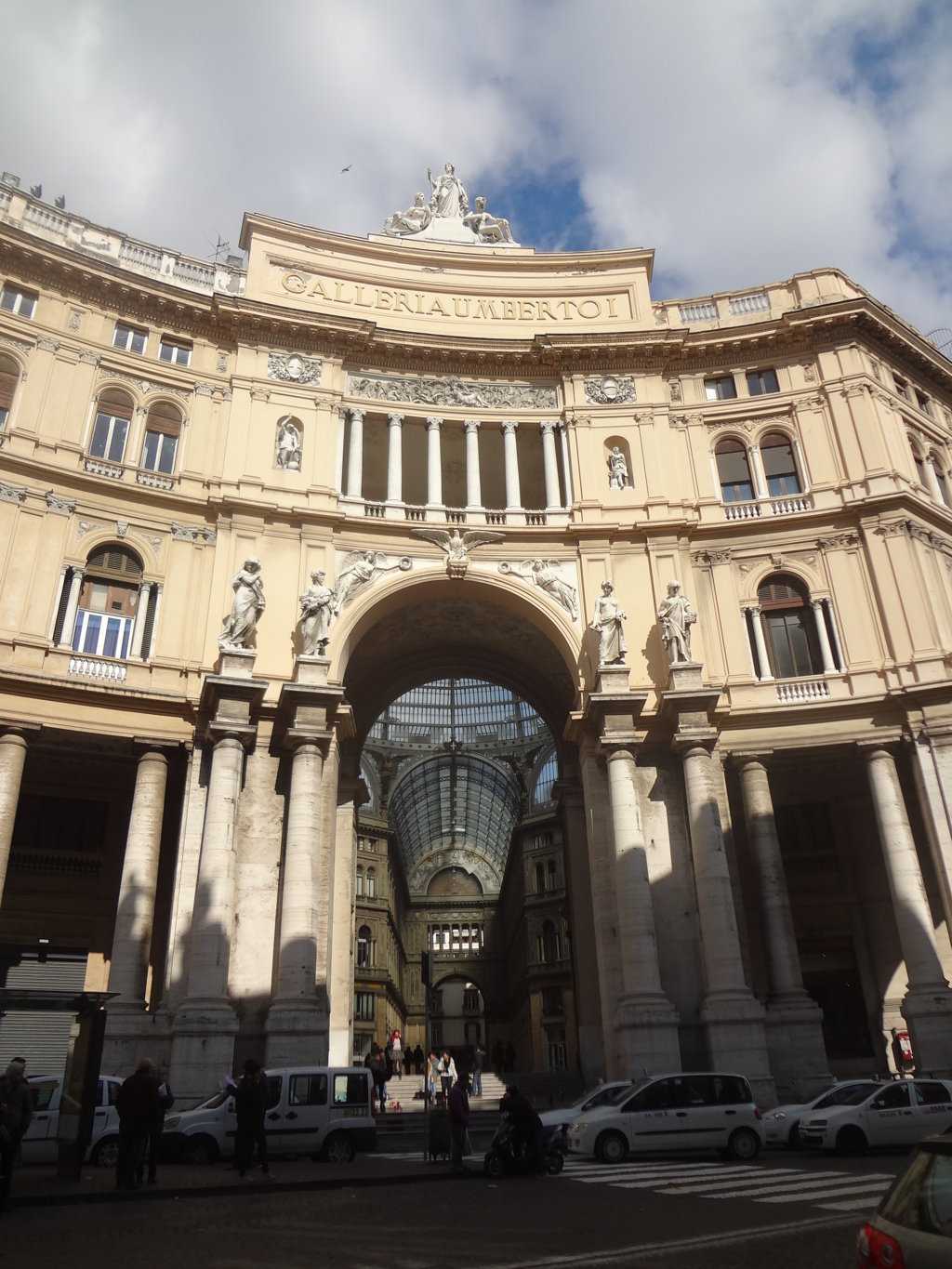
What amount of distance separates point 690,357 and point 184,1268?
30105 millimetres

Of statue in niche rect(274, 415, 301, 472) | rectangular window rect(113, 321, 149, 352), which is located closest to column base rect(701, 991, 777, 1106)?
statue in niche rect(274, 415, 301, 472)

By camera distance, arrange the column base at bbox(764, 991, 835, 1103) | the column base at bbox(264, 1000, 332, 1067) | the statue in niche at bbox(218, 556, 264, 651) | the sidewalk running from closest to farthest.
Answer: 1. the sidewalk
2. the column base at bbox(264, 1000, 332, 1067)
3. the column base at bbox(764, 991, 835, 1103)
4. the statue in niche at bbox(218, 556, 264, 651)

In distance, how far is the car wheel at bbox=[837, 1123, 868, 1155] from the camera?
16891mm

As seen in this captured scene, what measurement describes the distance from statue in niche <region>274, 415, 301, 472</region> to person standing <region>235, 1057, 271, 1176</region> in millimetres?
18581

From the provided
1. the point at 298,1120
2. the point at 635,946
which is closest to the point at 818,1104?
the point at 635,946

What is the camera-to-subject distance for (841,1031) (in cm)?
2922

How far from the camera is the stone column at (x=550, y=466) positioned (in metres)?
30.4

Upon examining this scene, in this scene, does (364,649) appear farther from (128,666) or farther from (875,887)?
(875,887)

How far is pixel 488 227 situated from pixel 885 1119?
3200 centimetres

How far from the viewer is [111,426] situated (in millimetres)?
28422

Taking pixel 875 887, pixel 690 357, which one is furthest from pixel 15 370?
pixel 875 887

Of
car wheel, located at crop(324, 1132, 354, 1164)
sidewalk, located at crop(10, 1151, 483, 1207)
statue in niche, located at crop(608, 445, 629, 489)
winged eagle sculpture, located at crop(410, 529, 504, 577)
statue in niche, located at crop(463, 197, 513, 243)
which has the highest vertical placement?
statue in niche, located at crop(463, 197, 513, 243)

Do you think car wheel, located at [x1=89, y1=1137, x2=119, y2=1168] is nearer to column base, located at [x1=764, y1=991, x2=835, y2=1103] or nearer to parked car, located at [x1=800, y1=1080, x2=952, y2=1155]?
parked car, located at [x1=800, y1=1080, x2=952, y2=1155]

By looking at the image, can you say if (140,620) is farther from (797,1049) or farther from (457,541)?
(797,1049)
